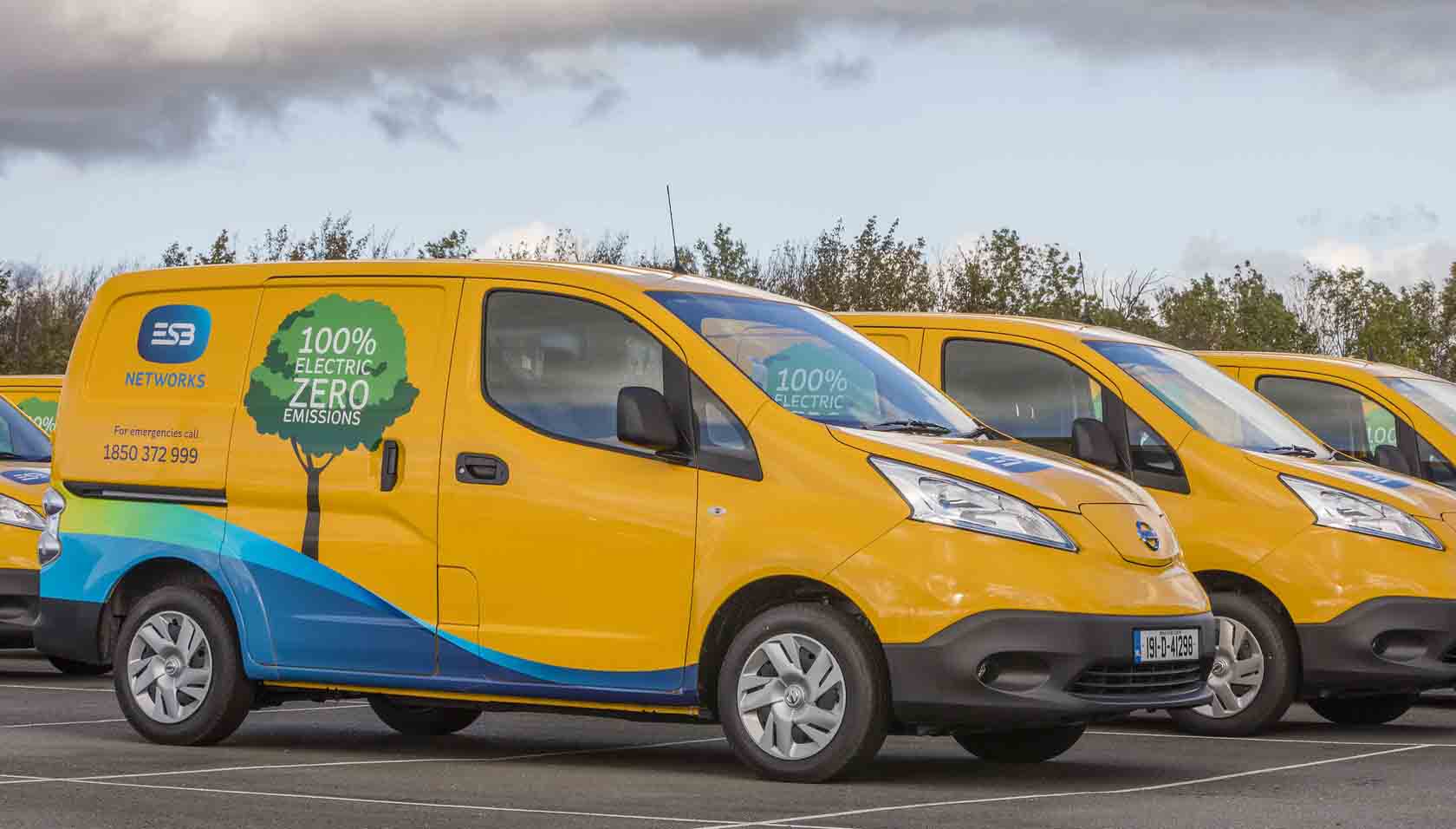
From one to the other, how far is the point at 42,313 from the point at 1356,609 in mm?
62981

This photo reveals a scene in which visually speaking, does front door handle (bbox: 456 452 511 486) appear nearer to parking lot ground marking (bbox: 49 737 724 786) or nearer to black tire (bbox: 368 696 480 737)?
parking lot ground marking (bbox: 49 737 724 786)

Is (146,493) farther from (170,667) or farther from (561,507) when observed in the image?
(561,507)

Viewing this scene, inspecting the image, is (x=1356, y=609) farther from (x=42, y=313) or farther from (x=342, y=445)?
(x=42, y=313)

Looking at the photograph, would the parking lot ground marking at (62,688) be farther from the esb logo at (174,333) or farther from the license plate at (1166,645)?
the license plate at (1166,645)

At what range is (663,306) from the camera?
29.9ft

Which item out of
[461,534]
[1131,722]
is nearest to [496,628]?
[461,534]

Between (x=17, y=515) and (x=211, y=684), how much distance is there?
4601 millimetres

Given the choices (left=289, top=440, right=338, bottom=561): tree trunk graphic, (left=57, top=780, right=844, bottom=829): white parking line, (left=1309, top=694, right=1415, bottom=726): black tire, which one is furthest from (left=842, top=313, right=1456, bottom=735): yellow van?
(left=57, top=780, right=844, bottom=829): white parking line

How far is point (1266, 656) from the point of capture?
10.6 metres

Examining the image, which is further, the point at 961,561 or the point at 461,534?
the point at 461,534

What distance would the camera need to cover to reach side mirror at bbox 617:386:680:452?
8.58m

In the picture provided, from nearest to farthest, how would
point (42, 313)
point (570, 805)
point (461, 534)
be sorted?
point (570, 805) < point (461, 534) < point (42, 313)

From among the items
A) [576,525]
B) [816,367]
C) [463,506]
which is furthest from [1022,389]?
[463,506]

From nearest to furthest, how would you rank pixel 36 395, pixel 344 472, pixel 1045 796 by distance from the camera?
pixel 1045 796 → pixel 344 472 → pixel 36 395
